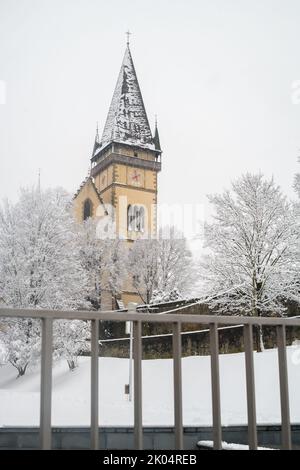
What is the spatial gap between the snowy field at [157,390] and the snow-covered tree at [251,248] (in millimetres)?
1346

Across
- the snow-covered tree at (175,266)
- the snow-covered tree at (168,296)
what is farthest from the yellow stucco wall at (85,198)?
the snow-covered tree at (168,296)

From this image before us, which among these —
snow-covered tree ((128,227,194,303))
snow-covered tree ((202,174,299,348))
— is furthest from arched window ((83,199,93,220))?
snow-covered tree ((202,174,299,348))

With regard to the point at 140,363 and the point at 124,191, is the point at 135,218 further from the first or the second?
the point at 140,363

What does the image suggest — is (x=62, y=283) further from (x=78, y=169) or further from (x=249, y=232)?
(x=78, y=169)

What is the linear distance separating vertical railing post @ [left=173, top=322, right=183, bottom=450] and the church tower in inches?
919

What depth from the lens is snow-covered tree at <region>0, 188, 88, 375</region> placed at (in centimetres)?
1333

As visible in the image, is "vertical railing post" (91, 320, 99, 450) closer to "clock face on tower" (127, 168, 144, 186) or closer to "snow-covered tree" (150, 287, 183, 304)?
"snow-covered tree" (150, 287, 183, 304)

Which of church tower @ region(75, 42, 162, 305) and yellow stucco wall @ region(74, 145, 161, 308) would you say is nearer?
yellow stucco wall @ region(74, 145, 161, 308)

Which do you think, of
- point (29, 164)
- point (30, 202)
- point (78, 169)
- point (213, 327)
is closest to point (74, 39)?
point (78, 169)

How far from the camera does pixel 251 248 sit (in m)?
13.3

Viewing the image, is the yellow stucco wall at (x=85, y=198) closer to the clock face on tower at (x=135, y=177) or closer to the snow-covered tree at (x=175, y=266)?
the clock face on tower at (x=135, y=177)

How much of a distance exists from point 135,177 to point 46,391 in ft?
88.0

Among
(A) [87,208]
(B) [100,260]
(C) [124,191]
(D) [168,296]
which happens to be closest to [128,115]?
(C) [124,191]

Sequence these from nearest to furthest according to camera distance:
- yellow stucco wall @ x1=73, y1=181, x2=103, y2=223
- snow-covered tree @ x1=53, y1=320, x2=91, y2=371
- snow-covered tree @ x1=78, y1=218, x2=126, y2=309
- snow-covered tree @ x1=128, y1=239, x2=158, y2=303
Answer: snow-covered tree @ x1=53, y1=320, x2=91, y2=371 → snow-covered tree @ x1=78, y1=218, x2=126, y2=309 → snow-covered tree @ x1=128, y1=239, x2=158, y2=303 → yellow stucco wall @ x1=73, y1=181, x2=103, y2=223
